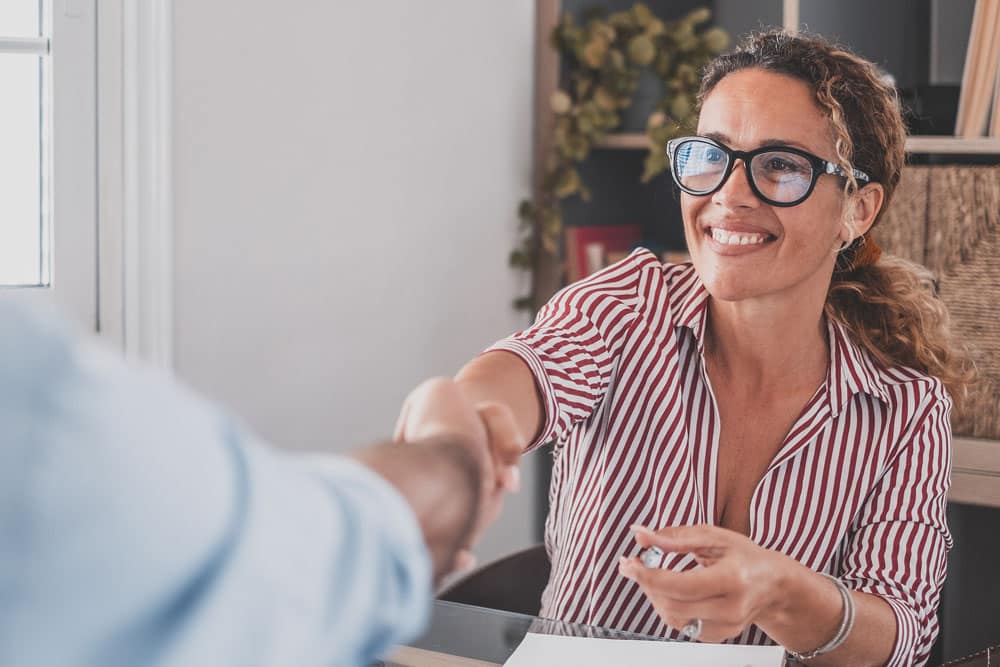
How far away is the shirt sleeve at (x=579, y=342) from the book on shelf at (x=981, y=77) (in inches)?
41.5

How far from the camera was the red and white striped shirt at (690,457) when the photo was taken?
1.49m

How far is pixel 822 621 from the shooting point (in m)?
1.29

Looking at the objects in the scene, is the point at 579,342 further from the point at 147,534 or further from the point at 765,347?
the point at 147,534

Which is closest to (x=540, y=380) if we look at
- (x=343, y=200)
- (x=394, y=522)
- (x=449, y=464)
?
(x=449, y=464)

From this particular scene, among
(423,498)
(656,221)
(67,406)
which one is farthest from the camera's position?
(656,221)

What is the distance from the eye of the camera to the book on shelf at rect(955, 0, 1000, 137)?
2.28m

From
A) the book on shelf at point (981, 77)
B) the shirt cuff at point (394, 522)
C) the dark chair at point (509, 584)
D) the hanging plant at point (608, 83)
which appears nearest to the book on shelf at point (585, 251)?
the hanging plant at point (608, 83)

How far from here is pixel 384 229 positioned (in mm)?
2471

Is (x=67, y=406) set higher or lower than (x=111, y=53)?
lower

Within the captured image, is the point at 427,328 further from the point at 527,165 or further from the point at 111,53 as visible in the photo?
the point at 111,53

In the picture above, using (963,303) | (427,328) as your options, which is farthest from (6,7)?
(963,303)

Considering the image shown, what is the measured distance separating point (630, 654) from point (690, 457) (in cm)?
40

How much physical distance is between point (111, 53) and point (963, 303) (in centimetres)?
170

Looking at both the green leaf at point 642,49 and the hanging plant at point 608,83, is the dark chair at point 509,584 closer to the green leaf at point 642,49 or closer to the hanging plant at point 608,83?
the hanging plant at point 608,83
